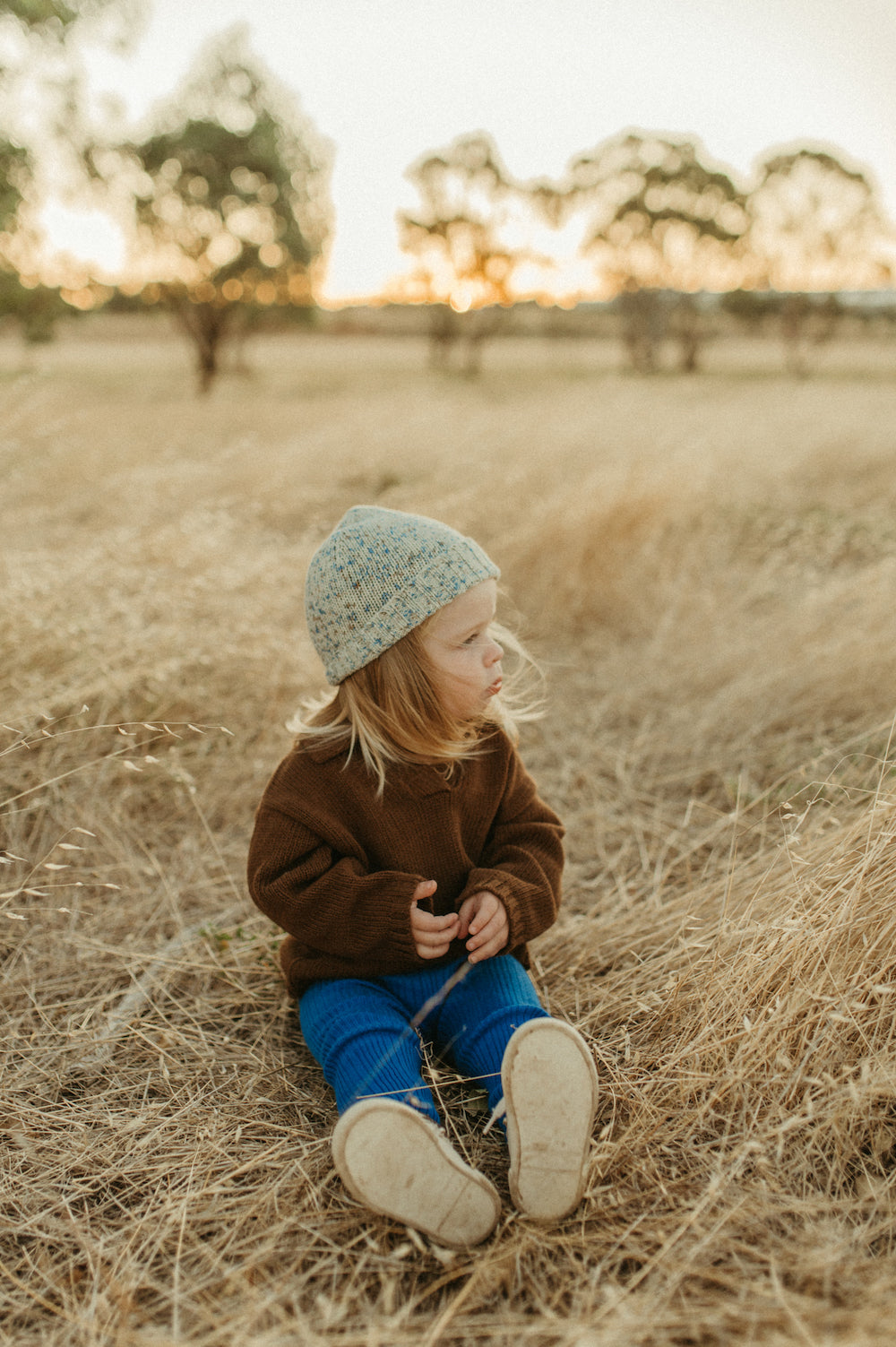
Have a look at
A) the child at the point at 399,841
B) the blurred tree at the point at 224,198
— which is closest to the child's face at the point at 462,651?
the child at the point at 399,841

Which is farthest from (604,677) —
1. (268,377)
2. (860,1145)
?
(268,377)

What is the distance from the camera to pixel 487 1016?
152 centimetres

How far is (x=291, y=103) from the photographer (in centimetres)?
1377

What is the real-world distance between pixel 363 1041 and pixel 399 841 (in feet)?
1.18

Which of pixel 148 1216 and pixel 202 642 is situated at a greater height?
pixel 202 642

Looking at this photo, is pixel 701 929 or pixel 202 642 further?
pixel 202 642

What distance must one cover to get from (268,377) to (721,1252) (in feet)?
73.4

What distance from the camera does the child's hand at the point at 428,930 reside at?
150 cm

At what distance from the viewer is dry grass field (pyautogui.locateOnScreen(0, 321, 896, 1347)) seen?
1115 mm

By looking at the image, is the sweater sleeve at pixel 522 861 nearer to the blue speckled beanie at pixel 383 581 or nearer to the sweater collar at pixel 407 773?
the sweater collar at pixel 407 773

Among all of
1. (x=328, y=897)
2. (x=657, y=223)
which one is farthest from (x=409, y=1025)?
(x=657, y=223)

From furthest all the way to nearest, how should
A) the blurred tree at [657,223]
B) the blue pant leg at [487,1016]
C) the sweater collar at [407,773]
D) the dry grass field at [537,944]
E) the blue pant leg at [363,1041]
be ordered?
the blurred tree at [657,223]
the sweater collar at [407,773]
the blue pant leg at [487,1016]
the blue pant leg at [363,1041]
the dry grass field at [537,944]

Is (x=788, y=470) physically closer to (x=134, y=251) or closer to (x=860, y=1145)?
(x=860, y=1145)

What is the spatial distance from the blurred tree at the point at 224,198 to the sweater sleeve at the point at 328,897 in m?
13.6
